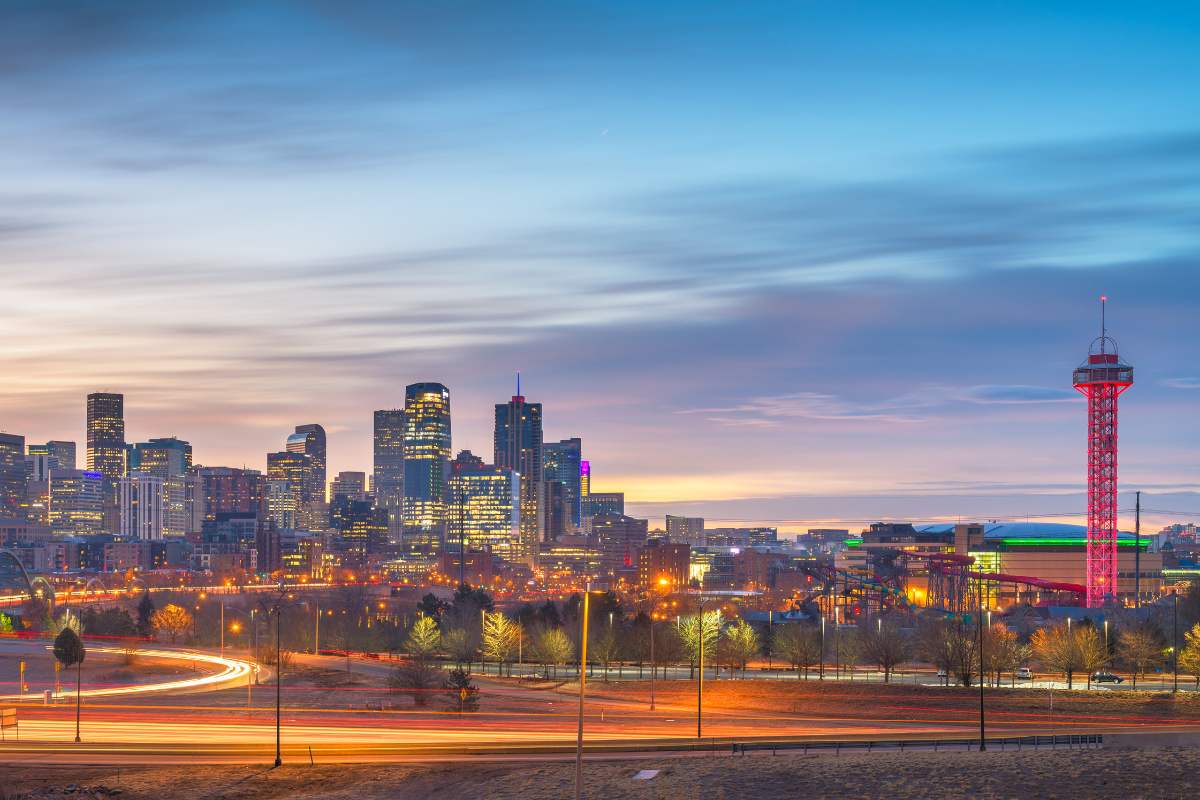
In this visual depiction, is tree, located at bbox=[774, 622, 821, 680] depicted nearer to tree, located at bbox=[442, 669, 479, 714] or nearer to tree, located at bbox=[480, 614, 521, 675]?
tree, located at bbox=[480, 614, 521, 675]

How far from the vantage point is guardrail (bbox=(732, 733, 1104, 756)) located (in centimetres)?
5931

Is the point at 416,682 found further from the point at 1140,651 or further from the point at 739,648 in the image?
the point at 1140,651

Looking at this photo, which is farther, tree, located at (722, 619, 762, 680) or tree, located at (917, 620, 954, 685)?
tree, located at (722, 619, 762, 680)

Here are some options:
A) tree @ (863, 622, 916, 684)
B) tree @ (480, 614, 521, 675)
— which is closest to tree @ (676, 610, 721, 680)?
tree @ (863, 622, 916, 684)

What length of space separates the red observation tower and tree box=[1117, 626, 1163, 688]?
86263 mm

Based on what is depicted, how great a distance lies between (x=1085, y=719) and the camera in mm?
75938

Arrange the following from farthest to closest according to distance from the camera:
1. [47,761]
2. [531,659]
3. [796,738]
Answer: [531,659] < [796,738] < [47,761]

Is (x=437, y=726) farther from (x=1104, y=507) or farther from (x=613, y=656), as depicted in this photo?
(x=1104, y=507)

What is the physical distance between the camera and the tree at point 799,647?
4286 inches

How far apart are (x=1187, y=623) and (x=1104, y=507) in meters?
58.3

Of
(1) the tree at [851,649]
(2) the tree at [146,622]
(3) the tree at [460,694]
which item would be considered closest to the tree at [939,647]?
(1) the tree at [851,649]

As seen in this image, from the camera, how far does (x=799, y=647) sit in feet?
359

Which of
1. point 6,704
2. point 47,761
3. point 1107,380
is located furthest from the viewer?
point 1107,380

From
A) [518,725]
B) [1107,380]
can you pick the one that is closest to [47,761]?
[518,725]
